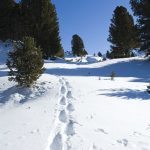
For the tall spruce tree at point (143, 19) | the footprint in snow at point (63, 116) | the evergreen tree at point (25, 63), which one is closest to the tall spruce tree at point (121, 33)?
the tall spruce tree at point (143, 19)

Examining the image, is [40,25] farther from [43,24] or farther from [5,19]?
[5,19]

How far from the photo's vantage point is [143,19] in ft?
128

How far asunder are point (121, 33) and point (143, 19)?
12.0m

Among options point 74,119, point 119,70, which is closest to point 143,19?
point 119,70

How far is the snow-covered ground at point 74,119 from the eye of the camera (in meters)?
8.77

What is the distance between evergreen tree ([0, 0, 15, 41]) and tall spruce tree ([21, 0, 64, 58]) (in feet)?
19.0

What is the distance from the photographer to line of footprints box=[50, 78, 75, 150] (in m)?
8.52

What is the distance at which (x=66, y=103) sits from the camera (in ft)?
47.4

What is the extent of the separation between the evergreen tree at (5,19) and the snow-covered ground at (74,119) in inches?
1227

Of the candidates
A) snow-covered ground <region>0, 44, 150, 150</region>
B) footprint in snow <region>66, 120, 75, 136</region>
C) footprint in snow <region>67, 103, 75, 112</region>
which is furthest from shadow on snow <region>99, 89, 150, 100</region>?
footprint in snow <region>66, 120, 75, 136</region>

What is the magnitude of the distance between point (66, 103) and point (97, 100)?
4.94 ft

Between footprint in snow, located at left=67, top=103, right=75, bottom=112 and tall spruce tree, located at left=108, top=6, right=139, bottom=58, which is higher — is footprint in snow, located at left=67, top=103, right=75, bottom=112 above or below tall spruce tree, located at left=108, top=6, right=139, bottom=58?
below

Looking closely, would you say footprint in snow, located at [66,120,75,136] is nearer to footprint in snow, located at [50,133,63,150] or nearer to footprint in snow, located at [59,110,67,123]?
footprint in snow, located at [50,133,63,150]

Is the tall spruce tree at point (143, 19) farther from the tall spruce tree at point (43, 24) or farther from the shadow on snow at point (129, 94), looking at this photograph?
the shadow on snow at point (129, 94)
